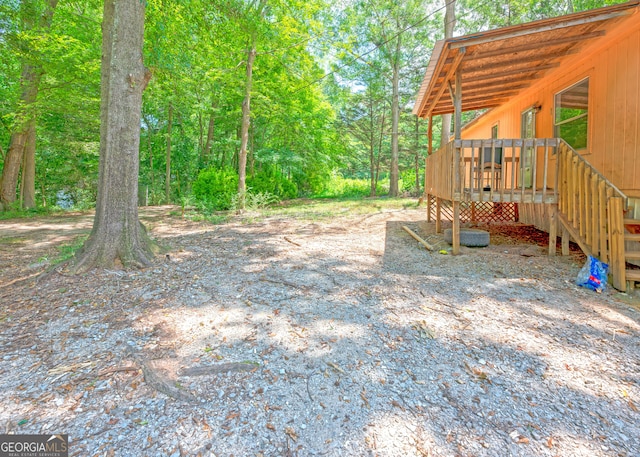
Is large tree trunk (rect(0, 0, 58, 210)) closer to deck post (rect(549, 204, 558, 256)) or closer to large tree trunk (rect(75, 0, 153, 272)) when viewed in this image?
large tree trunk (rect(75, 0, 153, 272))

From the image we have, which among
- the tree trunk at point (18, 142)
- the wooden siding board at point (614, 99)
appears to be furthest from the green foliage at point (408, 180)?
the tree trunk at point (18, 142)

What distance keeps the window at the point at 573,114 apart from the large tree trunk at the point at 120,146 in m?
6.91

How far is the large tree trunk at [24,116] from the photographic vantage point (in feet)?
33.2

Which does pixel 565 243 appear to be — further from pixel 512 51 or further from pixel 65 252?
pixel 65 252

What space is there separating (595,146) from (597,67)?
1.22 m

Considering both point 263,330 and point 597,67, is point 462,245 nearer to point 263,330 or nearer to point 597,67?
point 597,67

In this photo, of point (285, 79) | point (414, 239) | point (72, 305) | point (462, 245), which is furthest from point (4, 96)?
point (462, 245)

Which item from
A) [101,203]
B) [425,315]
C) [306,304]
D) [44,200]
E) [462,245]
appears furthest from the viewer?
[44,200]

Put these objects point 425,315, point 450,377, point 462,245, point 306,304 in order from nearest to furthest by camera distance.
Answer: point 450,377 < point 425,315 < point 306,304 < point 462,245

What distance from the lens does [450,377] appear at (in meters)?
2.12

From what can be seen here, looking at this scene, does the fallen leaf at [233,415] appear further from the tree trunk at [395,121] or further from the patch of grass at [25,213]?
the tree trunk at [395,121]

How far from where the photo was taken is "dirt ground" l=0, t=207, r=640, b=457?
1636 mm

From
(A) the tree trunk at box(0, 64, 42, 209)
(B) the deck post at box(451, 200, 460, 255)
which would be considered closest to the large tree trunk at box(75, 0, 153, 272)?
(B) the deck post at box(451, 200, 460, 255)

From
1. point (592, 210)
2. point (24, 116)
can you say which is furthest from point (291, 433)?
point (24, 116)
